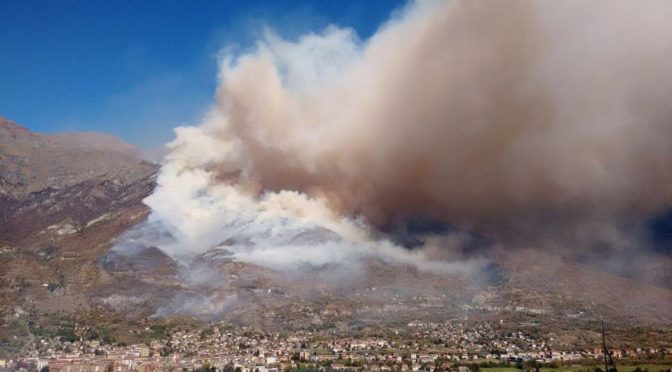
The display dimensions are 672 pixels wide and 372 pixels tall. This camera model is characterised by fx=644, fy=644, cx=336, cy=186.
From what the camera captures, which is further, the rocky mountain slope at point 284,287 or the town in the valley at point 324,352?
the rocky mountain slope at point 284,287

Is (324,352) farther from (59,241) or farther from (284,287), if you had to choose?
(59,241)

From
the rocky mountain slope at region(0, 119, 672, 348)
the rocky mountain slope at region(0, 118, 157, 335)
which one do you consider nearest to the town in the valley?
the rocky mountain slope at region(0, 119, 672, 348)

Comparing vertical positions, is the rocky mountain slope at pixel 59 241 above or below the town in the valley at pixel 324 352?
above

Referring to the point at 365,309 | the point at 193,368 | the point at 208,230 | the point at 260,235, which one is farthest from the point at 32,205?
the point at 193,368

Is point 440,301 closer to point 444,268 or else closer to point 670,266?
point 444,268

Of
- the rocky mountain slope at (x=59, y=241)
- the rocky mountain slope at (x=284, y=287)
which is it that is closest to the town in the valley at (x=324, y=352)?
the rocky mountain slope at (x=284, y=287)

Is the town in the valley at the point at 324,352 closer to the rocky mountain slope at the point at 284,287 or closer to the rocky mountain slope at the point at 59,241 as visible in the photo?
the rocky mountain slope at the point at 284,287

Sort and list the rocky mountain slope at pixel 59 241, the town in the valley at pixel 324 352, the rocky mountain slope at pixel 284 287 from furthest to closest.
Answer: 1. the rocky mountain slope at pixel 284 287
2. the rocky mountain slope at pixel 59 241
3. the town in the valley at pixel 324 352

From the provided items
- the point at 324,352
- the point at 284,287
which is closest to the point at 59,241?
the point at 284,287
